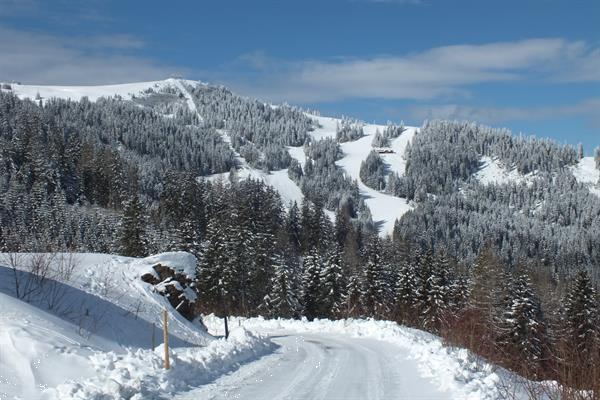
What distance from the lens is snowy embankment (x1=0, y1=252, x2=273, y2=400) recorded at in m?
9.27

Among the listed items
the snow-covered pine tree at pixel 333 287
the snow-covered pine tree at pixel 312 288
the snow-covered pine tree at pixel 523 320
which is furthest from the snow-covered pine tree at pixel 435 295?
the snow-covered pine tree at pixel 312 288

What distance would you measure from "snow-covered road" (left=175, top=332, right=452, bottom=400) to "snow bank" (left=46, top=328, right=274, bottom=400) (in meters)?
0.39

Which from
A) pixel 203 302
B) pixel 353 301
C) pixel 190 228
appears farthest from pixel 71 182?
pixel 353 301

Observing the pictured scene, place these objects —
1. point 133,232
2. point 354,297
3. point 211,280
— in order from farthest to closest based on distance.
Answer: point 133,232
point 354,297
point 211,280

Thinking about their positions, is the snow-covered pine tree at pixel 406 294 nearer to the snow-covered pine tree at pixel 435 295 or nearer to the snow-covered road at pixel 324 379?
the snow-covered pine tree at pixel 435 295

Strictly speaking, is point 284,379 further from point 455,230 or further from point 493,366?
point 455,230

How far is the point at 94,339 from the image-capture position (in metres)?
13.8

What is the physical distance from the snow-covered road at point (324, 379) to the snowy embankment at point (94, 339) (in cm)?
68

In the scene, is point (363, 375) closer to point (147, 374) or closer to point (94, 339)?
point (147, 374)

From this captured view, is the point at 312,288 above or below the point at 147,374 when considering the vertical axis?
below

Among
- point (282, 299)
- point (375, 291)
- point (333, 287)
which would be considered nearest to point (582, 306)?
point (375, 291)

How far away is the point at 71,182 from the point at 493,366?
95596 millimetres

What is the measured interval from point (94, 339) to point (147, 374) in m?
4.11

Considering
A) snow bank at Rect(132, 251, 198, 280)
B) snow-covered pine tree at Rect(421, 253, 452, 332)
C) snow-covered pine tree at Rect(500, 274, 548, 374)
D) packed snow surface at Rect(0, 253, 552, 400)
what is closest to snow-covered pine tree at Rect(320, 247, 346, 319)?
snow-covered pine tree at Rect(421, 253, 452, 332)
